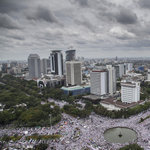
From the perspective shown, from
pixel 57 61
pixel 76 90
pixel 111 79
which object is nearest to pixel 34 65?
pixel 57 61

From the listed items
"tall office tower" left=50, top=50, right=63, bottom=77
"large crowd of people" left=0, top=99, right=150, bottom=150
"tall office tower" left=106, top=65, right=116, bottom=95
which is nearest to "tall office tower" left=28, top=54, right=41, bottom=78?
"tall office tower" left=50, top=50, right=63, bottom=77

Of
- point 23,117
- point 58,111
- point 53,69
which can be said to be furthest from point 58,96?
point 53,69

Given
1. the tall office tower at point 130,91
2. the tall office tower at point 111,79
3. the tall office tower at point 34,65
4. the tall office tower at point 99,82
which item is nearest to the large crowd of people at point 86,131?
the tall office tower at point 130,91

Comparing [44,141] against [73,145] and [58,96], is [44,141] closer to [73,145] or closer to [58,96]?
[73,145]

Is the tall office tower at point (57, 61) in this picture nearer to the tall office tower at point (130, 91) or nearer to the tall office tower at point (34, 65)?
the tall office tower at point (34, 65)

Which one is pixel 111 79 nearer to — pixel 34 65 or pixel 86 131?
pixel 86 131

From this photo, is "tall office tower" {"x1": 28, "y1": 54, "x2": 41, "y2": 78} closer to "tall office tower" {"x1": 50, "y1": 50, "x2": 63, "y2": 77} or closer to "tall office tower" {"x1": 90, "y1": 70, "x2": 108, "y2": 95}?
"tall office tower" {"x1": 50, "y1": 50, "x2": 63, "y2": 77}
